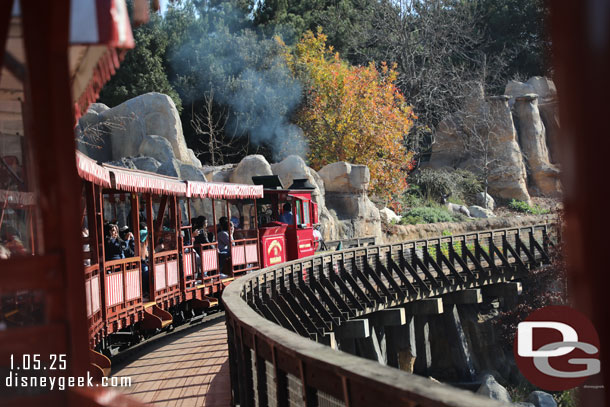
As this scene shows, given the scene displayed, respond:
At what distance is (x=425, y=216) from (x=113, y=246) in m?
Result: 25.0

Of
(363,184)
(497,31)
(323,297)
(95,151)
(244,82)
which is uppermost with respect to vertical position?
(497,31)

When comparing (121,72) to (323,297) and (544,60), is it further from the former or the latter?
(544,60)

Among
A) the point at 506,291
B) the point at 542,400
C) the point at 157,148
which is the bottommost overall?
the point at 542,400

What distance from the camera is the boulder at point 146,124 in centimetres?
2825

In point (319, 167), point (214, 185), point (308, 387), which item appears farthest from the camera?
point (319, 167)

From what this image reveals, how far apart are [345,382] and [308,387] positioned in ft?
1.98

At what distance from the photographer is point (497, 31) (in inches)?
1451

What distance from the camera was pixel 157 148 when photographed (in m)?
26.9

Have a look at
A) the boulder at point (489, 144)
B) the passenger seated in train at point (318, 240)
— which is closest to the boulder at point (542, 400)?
the passenger seated in train at point (318, 240)

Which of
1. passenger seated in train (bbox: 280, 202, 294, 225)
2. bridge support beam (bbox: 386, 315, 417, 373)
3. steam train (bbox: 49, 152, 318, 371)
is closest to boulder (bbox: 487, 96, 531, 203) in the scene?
steam train (bbox: 49, 152, 318, 371)

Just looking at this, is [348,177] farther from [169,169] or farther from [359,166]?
[169,169]

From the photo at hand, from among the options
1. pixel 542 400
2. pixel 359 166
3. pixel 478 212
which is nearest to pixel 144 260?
pixel 542 400

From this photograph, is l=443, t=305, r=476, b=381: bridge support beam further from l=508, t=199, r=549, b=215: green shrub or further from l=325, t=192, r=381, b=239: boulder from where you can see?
l=508, t=199, r=549, b=215: green shrub

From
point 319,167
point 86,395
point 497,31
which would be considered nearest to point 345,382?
point 86,395
